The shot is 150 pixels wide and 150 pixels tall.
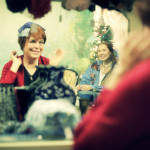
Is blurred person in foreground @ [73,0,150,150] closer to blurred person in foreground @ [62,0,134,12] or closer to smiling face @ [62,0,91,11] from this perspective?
blurred person in foreground @ [62,0,134,12]

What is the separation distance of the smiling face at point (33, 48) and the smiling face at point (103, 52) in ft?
3.32

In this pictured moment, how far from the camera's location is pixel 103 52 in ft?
9.62

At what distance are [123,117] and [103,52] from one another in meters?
2.38

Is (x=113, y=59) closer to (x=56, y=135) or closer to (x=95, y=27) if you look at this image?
(x=95, y=27)

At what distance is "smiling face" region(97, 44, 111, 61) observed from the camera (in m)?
2.91

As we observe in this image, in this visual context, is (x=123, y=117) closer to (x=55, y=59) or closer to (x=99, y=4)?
(x=55, y=59)

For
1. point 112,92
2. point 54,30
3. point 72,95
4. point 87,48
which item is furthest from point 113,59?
point 112,92

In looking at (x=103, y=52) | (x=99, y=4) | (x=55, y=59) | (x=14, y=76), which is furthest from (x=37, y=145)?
(x=103, y=52)

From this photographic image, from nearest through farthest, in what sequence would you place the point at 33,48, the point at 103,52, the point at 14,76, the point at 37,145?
the point at 37,145 < the point at 14,76 < the point at 33,48 < the point at 103,52

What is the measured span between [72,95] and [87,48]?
2.06 metres

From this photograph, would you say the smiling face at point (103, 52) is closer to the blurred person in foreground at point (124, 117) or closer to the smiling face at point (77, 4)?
the smiling face at point (77, 4)

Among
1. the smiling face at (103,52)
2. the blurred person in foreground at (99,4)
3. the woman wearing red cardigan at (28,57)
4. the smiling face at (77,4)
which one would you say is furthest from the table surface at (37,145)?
the smiling face at (103,52)

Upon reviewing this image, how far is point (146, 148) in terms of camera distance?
2.04 ft

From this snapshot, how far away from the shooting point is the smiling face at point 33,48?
2.06 meters
